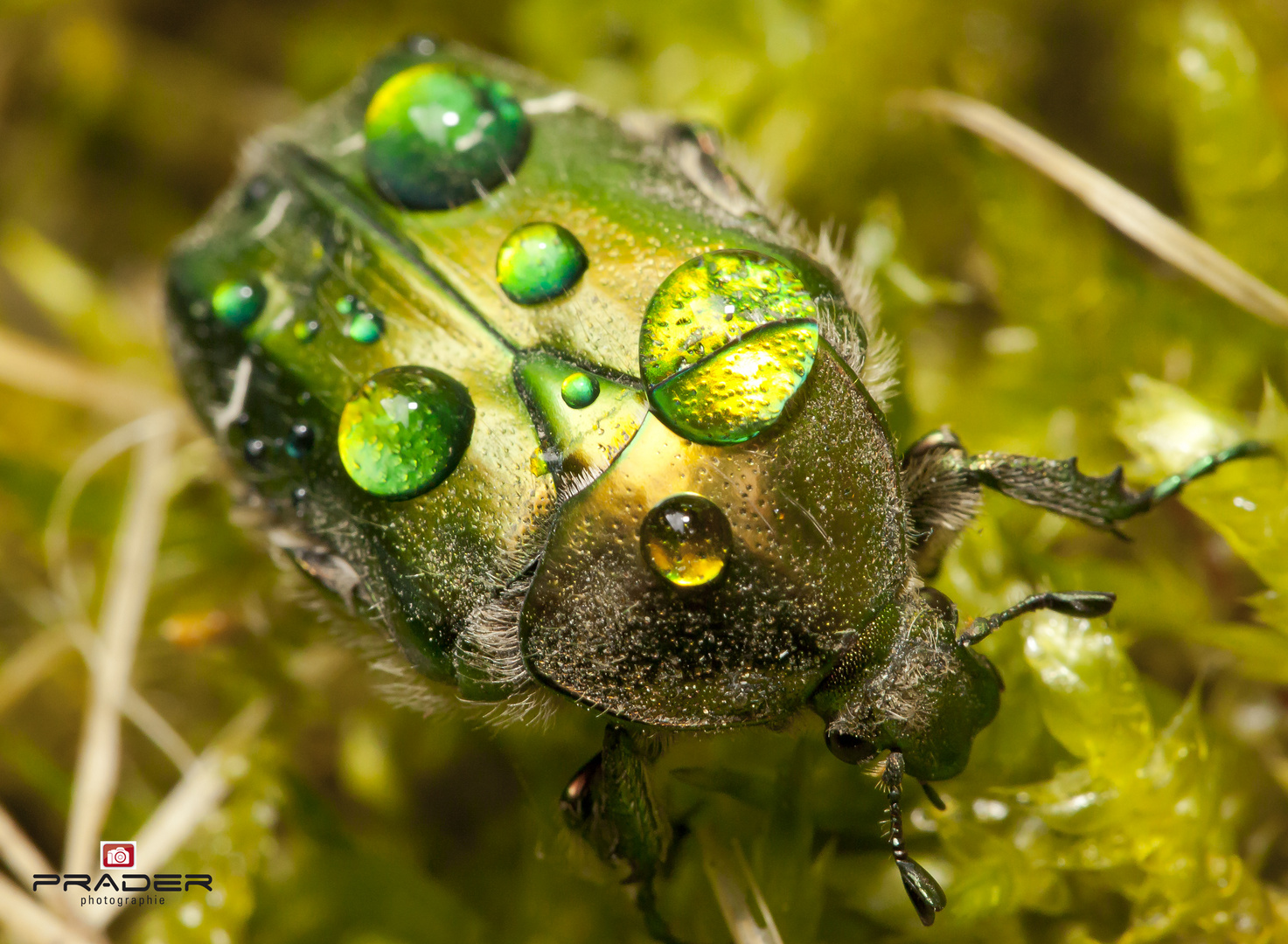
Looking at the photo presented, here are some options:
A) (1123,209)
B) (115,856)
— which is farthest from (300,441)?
(1123,209)

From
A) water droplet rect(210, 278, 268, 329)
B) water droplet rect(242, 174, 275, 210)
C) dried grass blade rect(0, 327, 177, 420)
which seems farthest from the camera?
dried grass blade rect(0, 327, 177, 420)

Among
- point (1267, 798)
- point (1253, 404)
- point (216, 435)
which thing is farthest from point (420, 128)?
point (1267, 798)

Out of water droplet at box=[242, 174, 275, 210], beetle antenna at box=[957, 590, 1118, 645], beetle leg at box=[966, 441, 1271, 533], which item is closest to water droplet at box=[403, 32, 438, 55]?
water droplet at box=[242, 174, 275, 210]

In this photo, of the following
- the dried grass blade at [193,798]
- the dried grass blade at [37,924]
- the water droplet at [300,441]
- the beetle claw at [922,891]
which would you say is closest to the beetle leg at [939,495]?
the beetle claw at [922,891]

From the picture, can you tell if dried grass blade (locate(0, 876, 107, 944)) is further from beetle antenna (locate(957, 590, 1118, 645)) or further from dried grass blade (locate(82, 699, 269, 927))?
beetle antenna (locate(957, 590, 1118, 645))

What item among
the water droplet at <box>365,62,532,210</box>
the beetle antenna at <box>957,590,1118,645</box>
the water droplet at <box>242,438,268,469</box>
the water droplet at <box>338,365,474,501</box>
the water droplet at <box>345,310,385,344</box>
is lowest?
the beetle antenna at <box>957,590,1118,645</box>

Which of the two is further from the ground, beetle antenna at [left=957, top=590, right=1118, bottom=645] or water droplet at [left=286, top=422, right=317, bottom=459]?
water droplet at [left=286, top=422, right=317, bottom=459]
